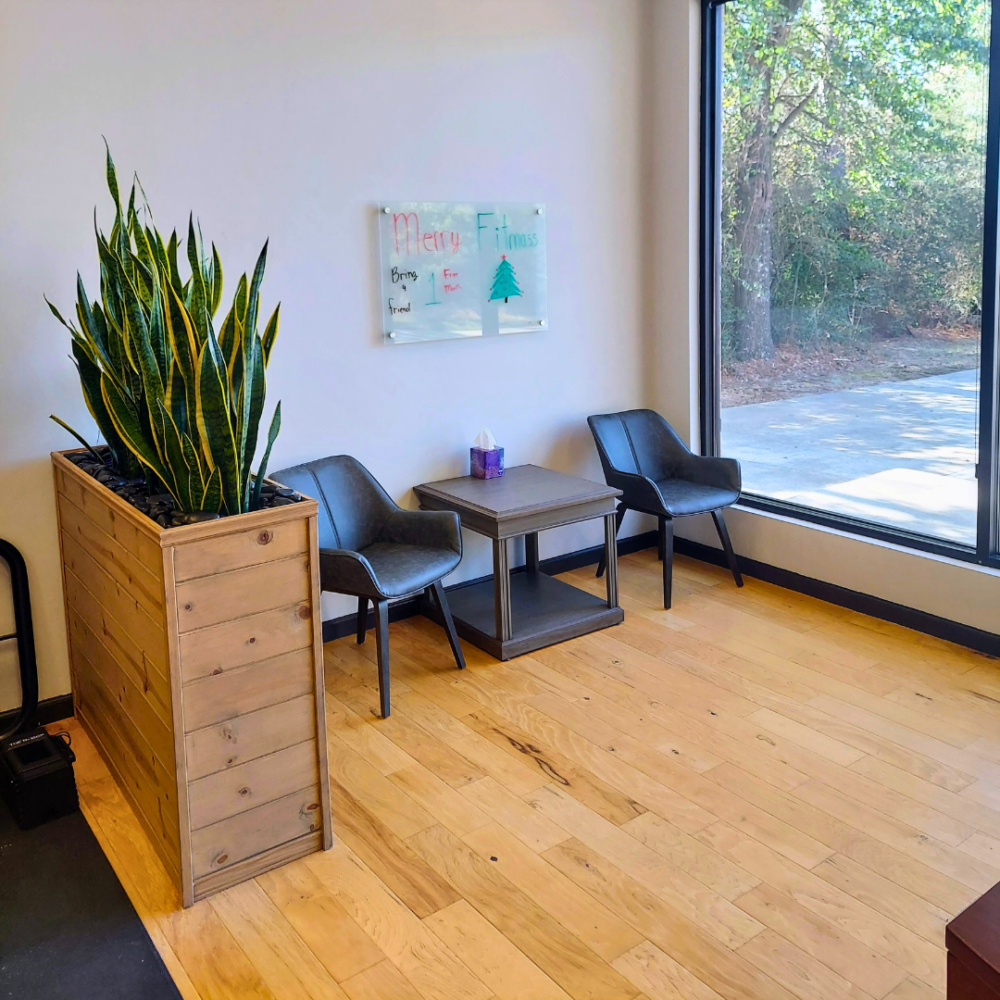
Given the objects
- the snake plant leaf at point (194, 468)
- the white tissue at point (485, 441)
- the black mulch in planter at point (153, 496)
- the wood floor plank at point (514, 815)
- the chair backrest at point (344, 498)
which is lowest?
the wood floor plank at point (514, 815)

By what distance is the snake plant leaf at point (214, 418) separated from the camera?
231cm

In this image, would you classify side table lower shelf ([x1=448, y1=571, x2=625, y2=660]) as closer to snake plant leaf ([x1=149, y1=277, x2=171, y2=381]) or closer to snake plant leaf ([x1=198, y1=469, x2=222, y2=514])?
snake plant leaf ([x1=198, y1=469, x2=222, y2=514])

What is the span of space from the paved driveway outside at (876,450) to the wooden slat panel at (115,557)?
2.88m

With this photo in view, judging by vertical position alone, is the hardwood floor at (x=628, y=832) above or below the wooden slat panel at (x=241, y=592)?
below

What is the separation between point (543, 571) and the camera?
4.56m

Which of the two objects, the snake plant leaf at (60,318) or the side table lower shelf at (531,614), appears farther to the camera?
the side table lower shelf at (531,614)

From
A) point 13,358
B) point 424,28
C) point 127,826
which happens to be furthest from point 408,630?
point 424,28

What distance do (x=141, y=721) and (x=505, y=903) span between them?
1.04m

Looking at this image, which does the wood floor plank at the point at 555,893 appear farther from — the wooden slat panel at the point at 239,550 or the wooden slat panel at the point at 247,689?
the wooden slat panel at the point at 239,550

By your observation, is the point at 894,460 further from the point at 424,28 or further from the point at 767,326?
the point at 424,28

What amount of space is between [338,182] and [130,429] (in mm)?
1555

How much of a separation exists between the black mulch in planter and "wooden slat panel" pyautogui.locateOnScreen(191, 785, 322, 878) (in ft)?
2.41

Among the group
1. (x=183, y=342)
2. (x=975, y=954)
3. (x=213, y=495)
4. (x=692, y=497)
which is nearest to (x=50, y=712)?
(x=213, y=495)

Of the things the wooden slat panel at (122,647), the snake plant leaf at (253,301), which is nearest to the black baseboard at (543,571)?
the wooden slat panel at (122,647)
